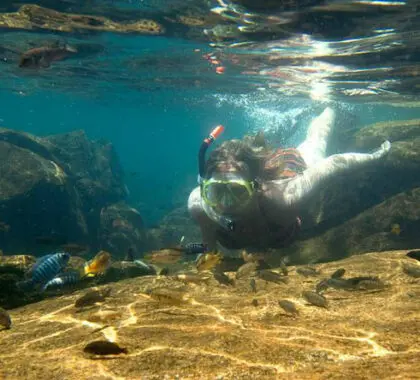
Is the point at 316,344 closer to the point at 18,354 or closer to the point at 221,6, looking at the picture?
the point at 18,354

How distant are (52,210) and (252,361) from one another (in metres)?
16.7

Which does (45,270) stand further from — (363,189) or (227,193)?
(363,189)

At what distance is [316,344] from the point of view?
289cm

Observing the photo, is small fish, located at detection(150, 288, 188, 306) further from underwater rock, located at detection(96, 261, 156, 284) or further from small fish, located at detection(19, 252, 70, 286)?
underwater rock, located at detection(96, 261, 156, 284)

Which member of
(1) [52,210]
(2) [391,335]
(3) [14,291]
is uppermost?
(2) [391,335]

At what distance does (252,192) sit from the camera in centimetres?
725

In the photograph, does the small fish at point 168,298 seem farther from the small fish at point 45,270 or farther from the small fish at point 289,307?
the small fish at point 45,270

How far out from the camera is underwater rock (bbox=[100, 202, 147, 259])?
63.5 feet

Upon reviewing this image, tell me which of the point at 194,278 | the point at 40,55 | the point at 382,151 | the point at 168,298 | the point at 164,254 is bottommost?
the point at 194,278

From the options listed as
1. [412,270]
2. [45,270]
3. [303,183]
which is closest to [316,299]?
[412,270]

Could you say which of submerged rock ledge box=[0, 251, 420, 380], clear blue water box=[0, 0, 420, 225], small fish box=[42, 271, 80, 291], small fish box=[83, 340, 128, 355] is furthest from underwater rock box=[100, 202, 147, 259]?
small fish box=[83, 340, 128, 355]

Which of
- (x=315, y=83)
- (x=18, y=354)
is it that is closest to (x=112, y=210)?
(x=315, y=83)

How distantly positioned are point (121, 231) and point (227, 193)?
569 inches

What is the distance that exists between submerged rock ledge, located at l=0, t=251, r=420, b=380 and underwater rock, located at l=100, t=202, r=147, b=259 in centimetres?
1444
